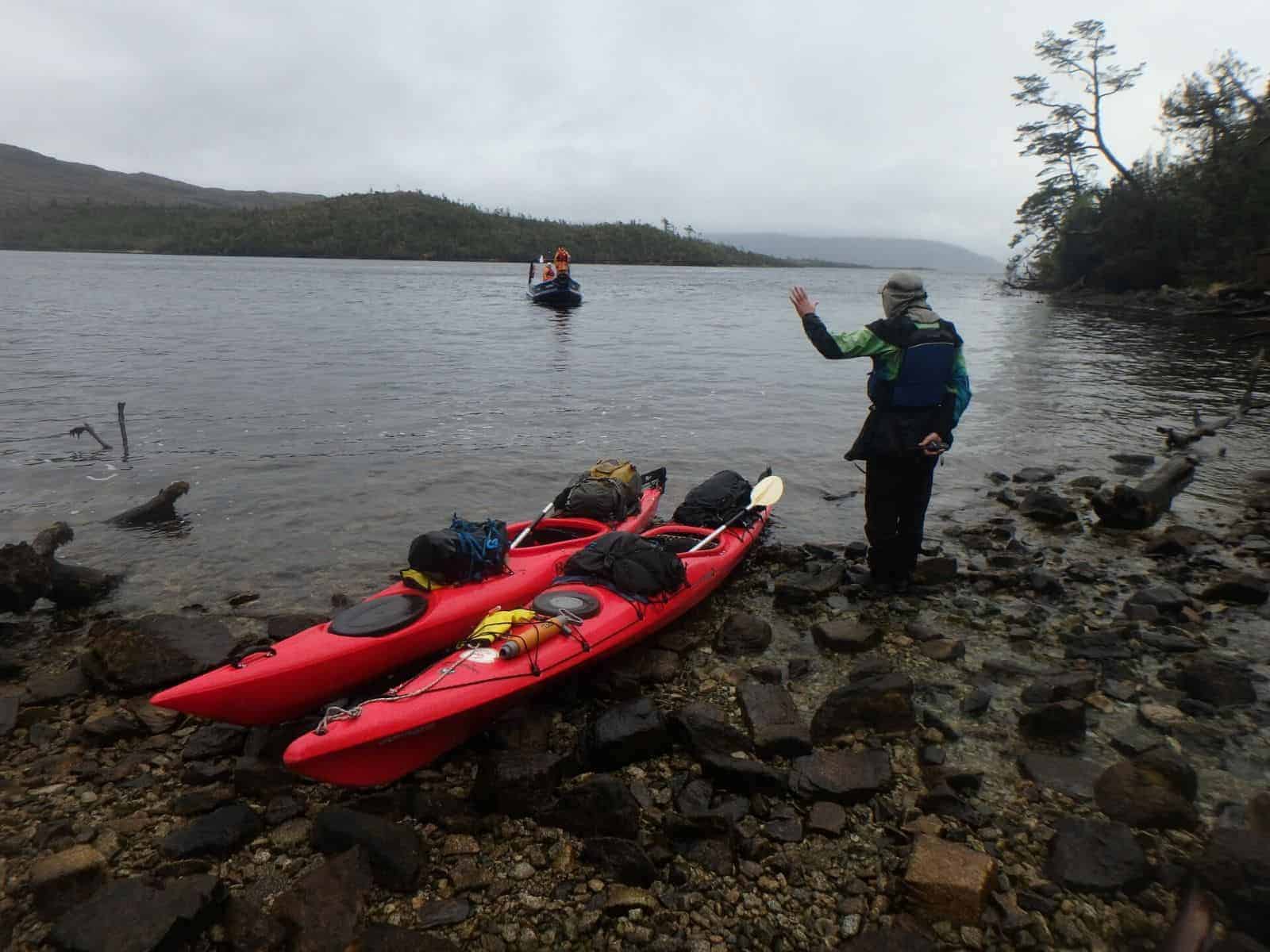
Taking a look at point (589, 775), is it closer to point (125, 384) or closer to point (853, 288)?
point (125, 384)

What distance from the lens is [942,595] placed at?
5.70 meters

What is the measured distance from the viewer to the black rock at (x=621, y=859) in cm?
304

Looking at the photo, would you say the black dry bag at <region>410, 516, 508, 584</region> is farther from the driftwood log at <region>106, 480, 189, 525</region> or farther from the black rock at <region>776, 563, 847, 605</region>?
the driftwood log at <region>106, 480, 189, 525</region>

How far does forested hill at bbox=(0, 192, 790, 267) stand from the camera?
83.6m

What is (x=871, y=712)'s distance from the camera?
4016 millimetres

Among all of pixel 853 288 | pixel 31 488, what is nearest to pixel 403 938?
pixel 31 488

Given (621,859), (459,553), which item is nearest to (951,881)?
(621,859)

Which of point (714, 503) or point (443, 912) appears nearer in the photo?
point (443, 912)

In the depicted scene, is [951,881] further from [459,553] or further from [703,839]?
[459,553]

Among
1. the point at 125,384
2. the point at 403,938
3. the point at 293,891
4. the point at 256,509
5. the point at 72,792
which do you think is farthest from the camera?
the point at 125,384

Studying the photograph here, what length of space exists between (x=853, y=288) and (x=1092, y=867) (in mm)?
64524

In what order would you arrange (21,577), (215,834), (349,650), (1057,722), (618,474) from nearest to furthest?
(215,834) < (1057,722) < (349,650) < (21,577) < (618,474)

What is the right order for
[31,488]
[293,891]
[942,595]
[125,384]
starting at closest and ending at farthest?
[293,891]
[942,595]
[31,488]
[125,384]

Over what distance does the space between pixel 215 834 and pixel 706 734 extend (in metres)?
2.24
